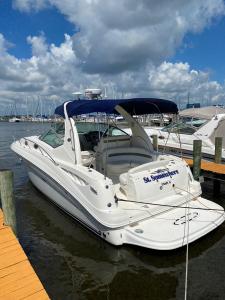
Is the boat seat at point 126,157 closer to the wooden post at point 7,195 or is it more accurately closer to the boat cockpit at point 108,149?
the boat cockpit at point 108,149

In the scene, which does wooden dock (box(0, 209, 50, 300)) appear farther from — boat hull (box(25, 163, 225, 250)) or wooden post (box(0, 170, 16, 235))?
boat hull (box(25, 163, 225, 250))

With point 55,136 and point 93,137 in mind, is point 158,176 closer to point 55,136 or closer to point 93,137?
point 93,137

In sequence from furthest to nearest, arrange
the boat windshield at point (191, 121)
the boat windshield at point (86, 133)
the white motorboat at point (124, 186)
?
the boat windshield at point (191, 121) < the boat windshield at point (86, 133) < the white motorboat at point (124, 186)

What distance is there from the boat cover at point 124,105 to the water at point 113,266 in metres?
2.50

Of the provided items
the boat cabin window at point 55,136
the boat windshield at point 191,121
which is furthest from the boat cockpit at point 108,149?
the boat windshield at point 191,121

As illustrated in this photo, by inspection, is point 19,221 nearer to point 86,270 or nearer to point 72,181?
point 72,181

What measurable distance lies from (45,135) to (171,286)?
4.96m

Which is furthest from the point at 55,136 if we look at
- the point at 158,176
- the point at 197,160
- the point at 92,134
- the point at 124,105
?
the point at 197,160

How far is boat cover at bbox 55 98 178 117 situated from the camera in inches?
217

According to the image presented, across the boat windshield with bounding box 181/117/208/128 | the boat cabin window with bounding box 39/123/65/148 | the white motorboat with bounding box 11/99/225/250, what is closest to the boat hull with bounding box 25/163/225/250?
the white motorboat with bounding box 11/99/225/250

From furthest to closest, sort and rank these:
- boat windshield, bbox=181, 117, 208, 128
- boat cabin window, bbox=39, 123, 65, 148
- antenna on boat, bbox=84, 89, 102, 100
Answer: boat windshield, bbox=181, 117, 208, 128 → antenna on boat, bbox=84, 89, 102, 100 → boat cabin window, bbox=39, 123, 65, 148

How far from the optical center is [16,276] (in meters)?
3.48

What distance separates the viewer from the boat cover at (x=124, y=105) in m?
5.52

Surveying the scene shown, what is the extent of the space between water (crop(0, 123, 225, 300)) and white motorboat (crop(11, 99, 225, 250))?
1.16ft
